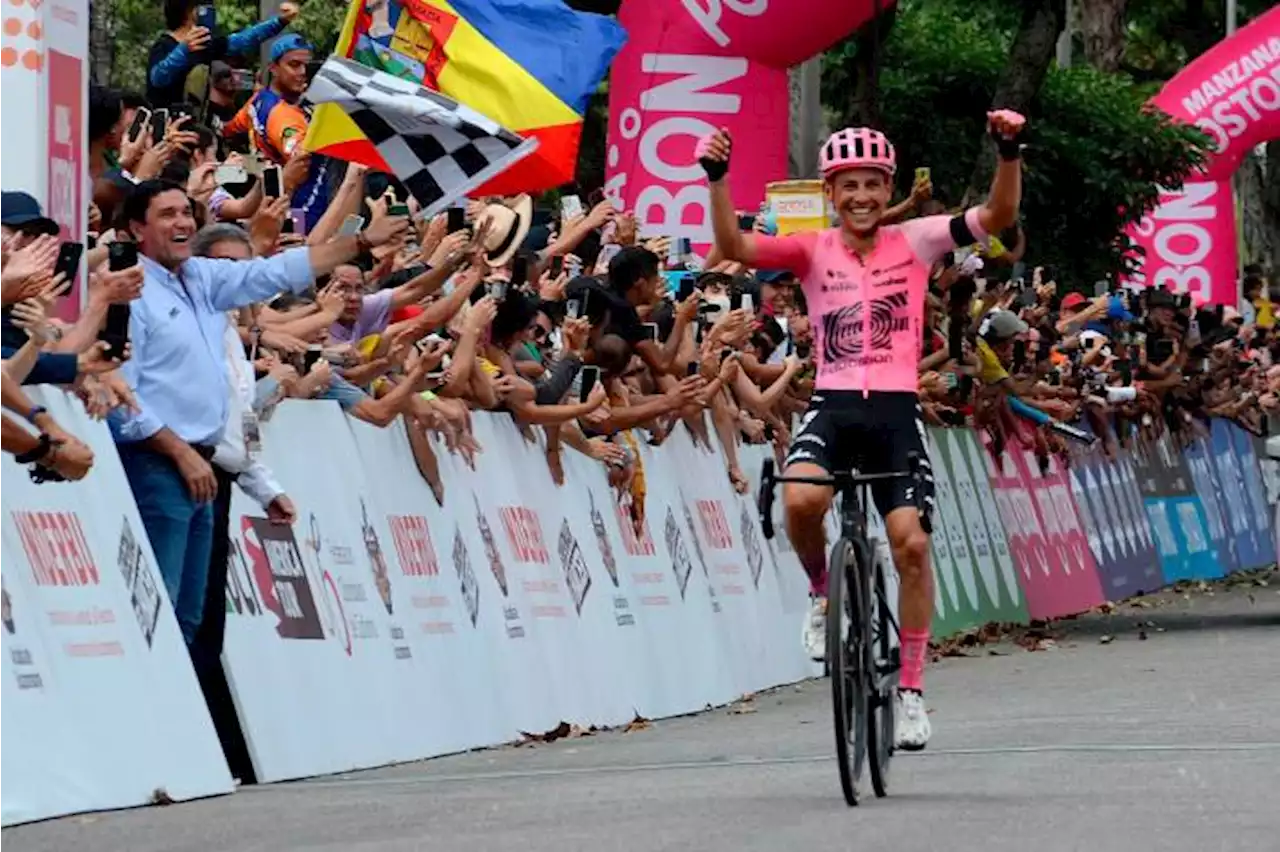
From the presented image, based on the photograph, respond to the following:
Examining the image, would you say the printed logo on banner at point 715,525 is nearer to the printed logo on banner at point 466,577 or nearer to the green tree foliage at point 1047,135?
the printed logo on banner at point 466,577

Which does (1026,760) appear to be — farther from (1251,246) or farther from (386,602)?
(1251,246)

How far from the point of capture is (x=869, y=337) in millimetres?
12648

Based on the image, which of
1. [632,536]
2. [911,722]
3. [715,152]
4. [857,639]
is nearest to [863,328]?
[715,152]

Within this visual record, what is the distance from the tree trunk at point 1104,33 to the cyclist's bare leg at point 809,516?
32.6 metres

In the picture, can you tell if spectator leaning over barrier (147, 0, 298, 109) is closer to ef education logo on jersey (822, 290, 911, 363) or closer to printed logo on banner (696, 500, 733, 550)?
printed logo on banner (696, 500, 733, 550)

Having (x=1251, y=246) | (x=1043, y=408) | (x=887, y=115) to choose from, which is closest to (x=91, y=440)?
(x=1043, y=408)

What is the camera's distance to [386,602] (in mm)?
14695

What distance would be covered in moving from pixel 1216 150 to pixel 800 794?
2686 centimetres

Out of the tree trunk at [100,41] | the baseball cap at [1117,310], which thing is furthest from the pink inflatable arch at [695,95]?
the baseball cap at [1117,310]

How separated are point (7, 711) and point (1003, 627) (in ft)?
50.3

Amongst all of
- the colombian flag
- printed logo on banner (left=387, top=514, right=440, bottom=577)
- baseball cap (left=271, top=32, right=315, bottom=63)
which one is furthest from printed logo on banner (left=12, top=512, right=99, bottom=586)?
the colombian flag

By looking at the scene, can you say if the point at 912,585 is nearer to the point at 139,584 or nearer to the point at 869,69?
the point at 139,584

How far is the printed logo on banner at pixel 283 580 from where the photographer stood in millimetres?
13703

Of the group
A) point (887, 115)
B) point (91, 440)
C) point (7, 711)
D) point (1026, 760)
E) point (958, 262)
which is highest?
point (887, 115)
